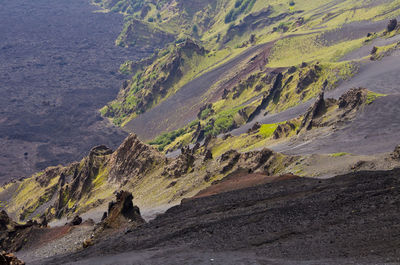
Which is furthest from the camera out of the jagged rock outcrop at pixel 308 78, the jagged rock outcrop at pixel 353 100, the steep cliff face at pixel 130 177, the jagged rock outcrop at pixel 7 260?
the jagged rock outcrop at pixel 308 78

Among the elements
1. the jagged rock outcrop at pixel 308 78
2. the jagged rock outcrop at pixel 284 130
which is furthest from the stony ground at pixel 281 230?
the jagged rock outcrop at pixel 308 78

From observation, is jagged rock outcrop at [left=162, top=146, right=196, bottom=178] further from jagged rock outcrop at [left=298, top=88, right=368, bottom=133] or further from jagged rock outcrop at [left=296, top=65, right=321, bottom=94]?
jagged rock outcrop at [left=296, top=65, right=321, bottom=94]

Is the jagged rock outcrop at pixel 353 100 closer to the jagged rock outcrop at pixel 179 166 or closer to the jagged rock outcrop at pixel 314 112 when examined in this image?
the jagged rock outcrop at pixel 314 112

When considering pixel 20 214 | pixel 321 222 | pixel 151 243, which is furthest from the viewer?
pixel 20 214

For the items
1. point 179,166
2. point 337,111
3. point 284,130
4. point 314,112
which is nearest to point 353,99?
point 337,111

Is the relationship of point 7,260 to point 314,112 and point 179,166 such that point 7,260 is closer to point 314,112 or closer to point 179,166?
point 179,166

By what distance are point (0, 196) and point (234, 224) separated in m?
114

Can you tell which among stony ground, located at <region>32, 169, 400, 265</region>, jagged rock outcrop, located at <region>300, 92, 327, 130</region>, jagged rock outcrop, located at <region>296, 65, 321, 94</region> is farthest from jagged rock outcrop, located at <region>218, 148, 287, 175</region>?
jagged rock outcrop, located at <region>296, 65, 321, 94</region>

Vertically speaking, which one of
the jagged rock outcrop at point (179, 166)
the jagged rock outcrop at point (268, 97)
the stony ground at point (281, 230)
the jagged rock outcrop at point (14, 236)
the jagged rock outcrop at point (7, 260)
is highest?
the jagged rock outcrop at point (7, 260)

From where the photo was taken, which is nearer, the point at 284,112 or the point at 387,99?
the point at 387,99

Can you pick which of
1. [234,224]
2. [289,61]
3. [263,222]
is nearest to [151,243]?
[234,224]

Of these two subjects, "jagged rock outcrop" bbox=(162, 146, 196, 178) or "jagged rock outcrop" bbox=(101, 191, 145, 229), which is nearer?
"jagged rock outcrop" bbox=(101, 191, 145, 229)

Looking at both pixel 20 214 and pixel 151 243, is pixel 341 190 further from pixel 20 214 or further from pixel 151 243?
pixel 20 214

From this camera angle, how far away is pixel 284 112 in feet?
427
